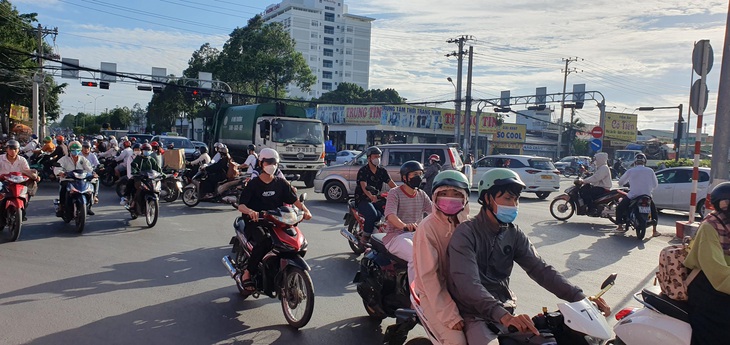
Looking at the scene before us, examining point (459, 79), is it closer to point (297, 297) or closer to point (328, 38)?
point (297, 297)

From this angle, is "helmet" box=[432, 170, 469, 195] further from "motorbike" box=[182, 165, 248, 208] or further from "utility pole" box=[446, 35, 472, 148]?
"utility pole" box=[446, 35, 472, 148]

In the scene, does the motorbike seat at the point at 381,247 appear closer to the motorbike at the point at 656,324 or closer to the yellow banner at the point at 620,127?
the motorbike at the point at 656,324

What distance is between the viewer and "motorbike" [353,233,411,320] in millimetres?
4773

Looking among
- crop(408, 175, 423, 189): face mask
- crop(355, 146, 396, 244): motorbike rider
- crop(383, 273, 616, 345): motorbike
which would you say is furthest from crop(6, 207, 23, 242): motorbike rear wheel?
crop(383, 273, 616, 345): motorbike

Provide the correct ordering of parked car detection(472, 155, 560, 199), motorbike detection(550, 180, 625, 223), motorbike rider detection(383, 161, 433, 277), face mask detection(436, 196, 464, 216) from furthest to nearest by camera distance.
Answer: parked car detection(472, 155, 560, 199) → motorbike detection(550, 180, 625, 223) → motorbike rider detection(383, 161, 433, 277) → face mask detection(436, 196, 464, 216)

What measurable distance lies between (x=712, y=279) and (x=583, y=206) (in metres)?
9.77

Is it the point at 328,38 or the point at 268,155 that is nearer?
the point at 268,155

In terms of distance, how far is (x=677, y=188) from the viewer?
47.6 feet

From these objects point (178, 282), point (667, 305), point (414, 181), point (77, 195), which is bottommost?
point (178, 282)

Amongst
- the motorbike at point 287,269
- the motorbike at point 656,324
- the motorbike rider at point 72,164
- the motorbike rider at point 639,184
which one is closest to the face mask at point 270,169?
the motorbike at point 287,269

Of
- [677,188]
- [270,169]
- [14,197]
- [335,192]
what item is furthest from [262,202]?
[677,188]

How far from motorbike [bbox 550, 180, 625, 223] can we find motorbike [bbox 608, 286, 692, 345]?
8.93 metres

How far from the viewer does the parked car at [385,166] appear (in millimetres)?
15367

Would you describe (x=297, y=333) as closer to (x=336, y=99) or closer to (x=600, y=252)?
(x=600, y=252)
